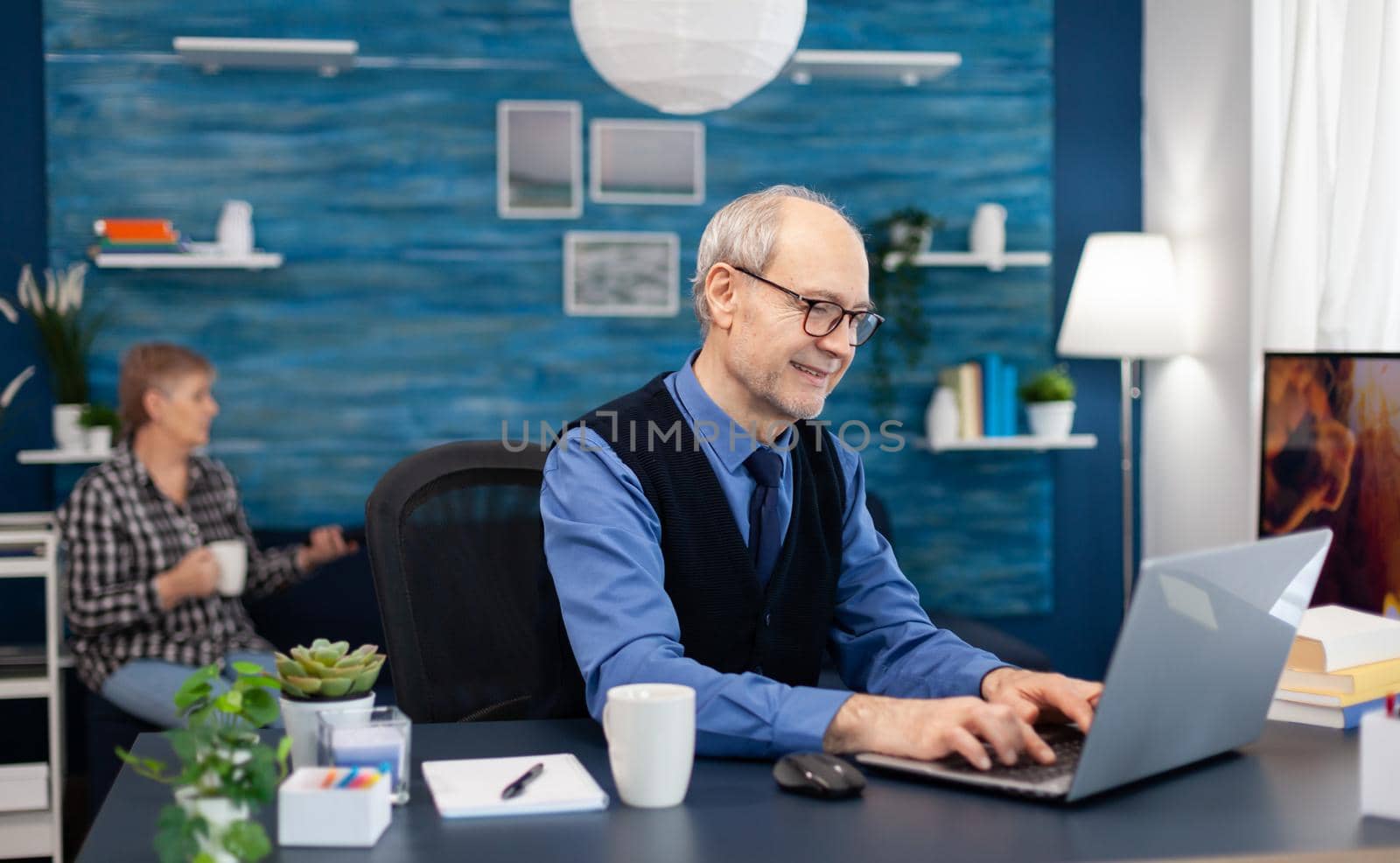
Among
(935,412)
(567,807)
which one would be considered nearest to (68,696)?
(935,412)

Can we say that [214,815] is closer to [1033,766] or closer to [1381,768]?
[1033,766]

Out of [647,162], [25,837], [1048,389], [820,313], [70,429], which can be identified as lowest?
[25,837]

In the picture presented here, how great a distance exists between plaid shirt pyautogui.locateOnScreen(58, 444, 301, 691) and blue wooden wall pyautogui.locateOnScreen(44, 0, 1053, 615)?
766mm

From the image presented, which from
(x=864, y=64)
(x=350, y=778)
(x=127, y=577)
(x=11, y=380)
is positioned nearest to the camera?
(x=350, y=778)

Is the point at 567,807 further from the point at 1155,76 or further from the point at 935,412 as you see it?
the point at 1155,76

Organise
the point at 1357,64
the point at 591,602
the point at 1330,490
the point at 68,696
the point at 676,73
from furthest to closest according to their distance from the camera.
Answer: the point at 68,696 → the point at 1357,64 → the point at 1330,490 → the point at 676,73 → the point at 591,602

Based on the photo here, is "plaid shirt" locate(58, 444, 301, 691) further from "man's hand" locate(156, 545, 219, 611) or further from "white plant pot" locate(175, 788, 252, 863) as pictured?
"white plant pot" locate(175, 788, 252, 863)

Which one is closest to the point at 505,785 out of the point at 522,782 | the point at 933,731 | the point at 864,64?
the point at 522,782

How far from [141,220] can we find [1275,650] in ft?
11.5

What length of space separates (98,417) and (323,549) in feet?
2.66

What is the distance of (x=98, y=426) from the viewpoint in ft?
12.4

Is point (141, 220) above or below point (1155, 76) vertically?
below

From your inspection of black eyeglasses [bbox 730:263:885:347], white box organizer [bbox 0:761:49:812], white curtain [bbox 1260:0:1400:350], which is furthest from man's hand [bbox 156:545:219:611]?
white curtain [bbox 1260:0:1400:350]

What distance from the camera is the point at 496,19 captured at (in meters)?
4.14
